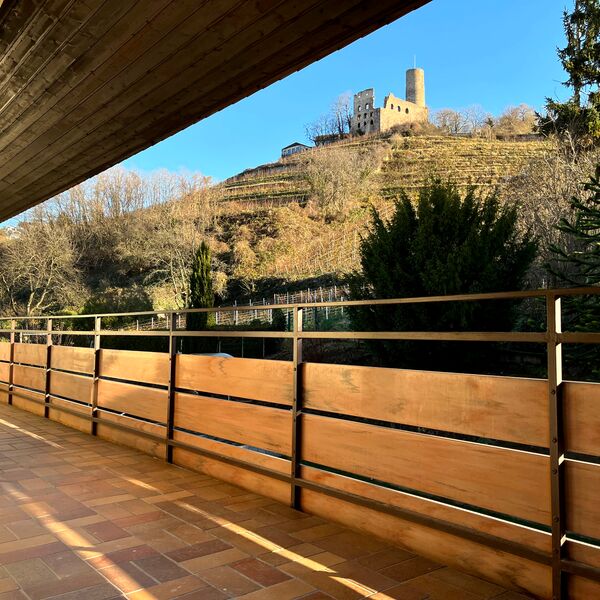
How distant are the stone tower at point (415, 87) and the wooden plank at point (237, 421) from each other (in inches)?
2803

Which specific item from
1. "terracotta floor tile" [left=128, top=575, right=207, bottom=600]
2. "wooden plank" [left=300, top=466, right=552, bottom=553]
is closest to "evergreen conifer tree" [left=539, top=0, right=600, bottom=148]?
"wooden plank" [left=300, top=466, right=552, bottom=553]

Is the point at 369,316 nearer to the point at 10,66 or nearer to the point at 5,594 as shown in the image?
the point at 10,66

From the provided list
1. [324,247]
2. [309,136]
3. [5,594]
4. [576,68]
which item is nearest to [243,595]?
[5,594]

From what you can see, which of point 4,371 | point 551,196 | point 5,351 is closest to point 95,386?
point 5,351

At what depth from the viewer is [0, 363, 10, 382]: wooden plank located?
6.66m

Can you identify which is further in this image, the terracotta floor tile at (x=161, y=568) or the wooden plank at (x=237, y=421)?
the wooden plank at (x=237, y=421)

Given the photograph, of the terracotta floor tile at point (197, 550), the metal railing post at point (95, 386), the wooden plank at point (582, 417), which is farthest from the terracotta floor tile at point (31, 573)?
the metal railing post at point (95, 386)

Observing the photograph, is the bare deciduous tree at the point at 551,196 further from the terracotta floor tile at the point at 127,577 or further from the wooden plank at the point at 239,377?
the terracotta floor tile at the point at 127,577

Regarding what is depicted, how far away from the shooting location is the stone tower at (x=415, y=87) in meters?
68.1

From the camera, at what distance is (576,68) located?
1420cm

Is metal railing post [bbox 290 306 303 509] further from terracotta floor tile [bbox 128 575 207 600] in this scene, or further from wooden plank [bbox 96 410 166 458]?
wooden plank [bbox 96 410 166 458]

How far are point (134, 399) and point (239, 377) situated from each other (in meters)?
1.38

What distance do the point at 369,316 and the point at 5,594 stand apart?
9041 millimetres

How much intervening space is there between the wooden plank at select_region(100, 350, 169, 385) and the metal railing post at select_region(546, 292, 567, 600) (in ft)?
8.30
